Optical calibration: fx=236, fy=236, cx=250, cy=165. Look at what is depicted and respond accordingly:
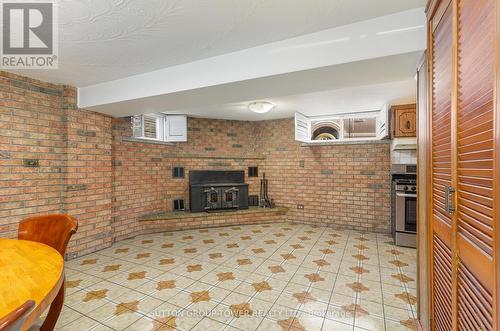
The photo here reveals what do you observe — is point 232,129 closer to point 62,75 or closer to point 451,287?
point 62,75

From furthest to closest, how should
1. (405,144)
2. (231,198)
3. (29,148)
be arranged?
(231,198) → (405,144) → (29,148)

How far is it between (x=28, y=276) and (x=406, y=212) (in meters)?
4.52

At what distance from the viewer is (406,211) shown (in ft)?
12.6

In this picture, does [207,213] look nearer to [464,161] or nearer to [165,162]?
[165,162]

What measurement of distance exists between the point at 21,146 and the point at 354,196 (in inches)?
209

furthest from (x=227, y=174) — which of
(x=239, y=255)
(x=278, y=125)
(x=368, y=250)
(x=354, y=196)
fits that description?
(x=368, y=250)

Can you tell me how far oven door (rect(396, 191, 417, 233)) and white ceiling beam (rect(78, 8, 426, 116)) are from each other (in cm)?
295

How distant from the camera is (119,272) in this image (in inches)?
112

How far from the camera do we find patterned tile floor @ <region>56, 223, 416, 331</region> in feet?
6.45

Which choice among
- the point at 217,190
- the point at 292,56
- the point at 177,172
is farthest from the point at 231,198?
the point at 292,56

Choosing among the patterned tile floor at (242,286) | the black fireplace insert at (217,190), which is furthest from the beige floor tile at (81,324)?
the black fireplace insert at (217,190)

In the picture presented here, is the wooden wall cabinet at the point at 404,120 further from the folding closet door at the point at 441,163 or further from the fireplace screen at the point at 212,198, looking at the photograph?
the fireplace screen at the point at 212,198

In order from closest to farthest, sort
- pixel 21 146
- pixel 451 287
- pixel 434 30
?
pixel 451 287
pixel 434 30
pixel 21 146

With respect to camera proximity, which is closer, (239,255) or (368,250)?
(239,255)
